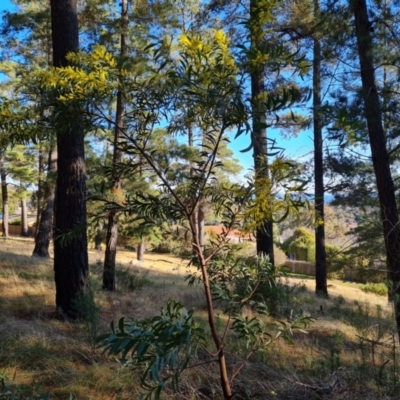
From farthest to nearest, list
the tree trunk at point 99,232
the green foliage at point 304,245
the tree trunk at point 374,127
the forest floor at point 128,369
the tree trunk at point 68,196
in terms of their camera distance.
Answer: the green foliage at point 304,245 → the tree trunk at point 374,127 → the tree trunk at point 68,196 → the forest floor at point 128,369 → the tree trunk at point 99,232

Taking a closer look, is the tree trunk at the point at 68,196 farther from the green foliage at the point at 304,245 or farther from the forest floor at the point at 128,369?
the green foliage at the point at 304,245

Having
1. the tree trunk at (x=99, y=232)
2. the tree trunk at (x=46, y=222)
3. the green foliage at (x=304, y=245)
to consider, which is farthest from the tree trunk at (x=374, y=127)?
the green foliage at (x=304, y=245)

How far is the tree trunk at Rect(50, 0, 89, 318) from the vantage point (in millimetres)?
5020

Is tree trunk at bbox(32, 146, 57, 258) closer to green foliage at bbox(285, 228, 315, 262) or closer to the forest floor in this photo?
the forest floor

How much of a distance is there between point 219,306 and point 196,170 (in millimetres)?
4675

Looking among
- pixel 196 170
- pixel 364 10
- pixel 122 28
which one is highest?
pixel 122 28

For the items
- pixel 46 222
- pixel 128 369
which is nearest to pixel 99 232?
pixel 46 222

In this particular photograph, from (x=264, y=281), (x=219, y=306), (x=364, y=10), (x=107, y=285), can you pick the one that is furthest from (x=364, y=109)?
(x=107, y=285)

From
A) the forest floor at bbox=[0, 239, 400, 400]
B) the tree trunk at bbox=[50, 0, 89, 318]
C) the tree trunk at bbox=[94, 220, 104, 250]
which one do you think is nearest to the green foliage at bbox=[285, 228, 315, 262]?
A: the tree trunk at bbox=[94, 220, 104, 250]

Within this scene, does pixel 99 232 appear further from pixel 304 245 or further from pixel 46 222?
pixel 304 245

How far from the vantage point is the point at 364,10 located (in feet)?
18.4

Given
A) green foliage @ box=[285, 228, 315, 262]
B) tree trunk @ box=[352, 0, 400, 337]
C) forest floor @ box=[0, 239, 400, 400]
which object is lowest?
green foliage @ box=[285, 228, 315, 262]

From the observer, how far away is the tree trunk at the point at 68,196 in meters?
5.02

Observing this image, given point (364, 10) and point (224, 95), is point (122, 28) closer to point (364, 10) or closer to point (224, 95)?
point (364, 10)
